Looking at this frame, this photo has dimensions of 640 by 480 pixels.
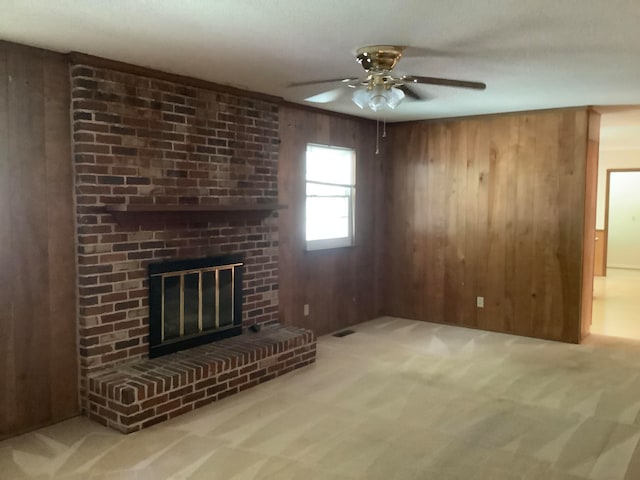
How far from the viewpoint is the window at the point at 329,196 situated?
17.9 feet

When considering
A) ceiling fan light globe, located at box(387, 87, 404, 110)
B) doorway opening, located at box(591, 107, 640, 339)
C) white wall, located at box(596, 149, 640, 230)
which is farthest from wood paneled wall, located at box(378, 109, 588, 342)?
white wall, located at box(596, 149, 640, 230)

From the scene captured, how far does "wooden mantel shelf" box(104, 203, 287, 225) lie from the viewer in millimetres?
3516

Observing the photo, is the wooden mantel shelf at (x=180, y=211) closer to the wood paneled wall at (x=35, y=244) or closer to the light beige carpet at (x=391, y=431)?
the wood paneled wall at (x=35, y=244)

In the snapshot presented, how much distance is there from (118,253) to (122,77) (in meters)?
1.14

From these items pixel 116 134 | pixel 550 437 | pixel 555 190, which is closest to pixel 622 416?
pixel 550 437

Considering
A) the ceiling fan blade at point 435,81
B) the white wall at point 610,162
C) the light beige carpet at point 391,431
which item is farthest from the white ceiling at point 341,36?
the white wall at point 610,162

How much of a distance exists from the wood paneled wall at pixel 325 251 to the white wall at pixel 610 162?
530 centimetres

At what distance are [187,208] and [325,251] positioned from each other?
2.03m

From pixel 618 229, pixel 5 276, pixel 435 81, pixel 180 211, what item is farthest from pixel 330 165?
pixel 618 229

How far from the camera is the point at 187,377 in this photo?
3.56m

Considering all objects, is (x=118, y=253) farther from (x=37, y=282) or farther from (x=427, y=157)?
(x=427, y=157)

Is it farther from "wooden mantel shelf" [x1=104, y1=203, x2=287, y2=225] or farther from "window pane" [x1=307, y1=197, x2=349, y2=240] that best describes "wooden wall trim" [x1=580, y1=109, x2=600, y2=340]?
"wooden mantel shelf" [x1=104, y1=203, x2=287, y2=225]

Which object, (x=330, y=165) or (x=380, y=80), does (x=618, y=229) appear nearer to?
(x=330, y=165)

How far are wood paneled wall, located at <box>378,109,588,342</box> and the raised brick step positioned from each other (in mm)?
2128
